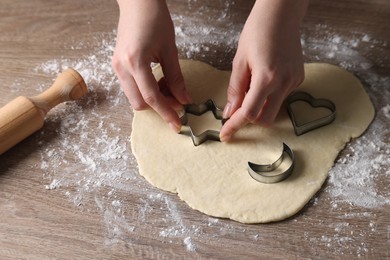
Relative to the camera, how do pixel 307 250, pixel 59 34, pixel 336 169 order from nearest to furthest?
pixel 307 250 → pixel 336 169 → pixel 59 34

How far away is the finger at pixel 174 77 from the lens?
1.18 m

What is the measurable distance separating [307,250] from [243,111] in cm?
34

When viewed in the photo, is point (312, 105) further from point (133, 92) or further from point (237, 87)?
point (133, 92)

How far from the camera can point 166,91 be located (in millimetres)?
1249

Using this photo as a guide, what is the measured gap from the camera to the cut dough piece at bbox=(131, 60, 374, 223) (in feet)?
3.62

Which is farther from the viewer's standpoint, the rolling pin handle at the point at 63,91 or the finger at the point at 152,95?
the rolling pin handle at the point at 63,91

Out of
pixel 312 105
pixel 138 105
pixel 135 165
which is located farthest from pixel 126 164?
pixel 312 105

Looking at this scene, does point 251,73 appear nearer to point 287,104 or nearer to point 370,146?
point 287,104

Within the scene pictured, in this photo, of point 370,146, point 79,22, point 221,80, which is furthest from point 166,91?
point 370,146

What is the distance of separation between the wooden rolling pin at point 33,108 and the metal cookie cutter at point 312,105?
0.56 meters

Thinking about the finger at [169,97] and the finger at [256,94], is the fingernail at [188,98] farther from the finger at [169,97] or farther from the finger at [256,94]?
the finger at [256,94]

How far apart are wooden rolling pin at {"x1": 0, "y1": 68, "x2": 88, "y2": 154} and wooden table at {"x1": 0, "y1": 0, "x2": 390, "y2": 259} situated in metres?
0.05

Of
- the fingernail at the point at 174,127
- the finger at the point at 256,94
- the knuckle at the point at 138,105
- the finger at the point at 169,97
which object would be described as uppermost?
the finger at the point at 256,94

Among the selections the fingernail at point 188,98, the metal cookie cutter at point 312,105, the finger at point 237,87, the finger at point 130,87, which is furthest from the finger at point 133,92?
the metal cookie cutter at point 312,105
